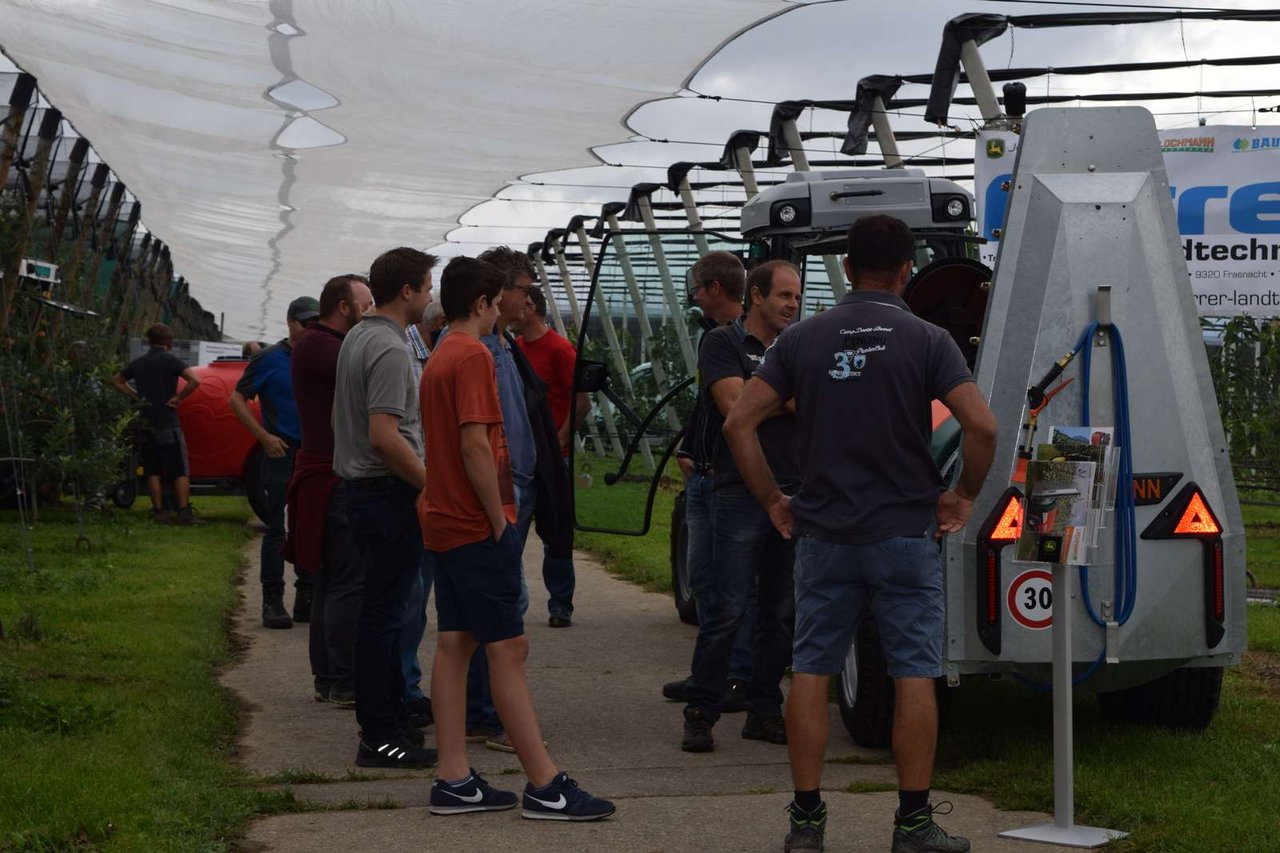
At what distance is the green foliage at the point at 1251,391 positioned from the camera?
1570 centimetres

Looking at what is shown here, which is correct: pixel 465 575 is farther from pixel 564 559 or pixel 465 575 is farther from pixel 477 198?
pixel 477 198

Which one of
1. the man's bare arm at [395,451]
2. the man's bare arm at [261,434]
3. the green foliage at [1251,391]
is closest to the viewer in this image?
the man's bare arm at [395,451]

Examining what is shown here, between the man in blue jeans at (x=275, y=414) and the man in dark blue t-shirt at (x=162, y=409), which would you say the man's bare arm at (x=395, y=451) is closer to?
the man in blue jeans at (x=275, y=414)

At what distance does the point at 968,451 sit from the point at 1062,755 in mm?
965

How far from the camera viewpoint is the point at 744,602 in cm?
673

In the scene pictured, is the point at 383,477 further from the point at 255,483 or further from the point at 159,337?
the point at 159,337

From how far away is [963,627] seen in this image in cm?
566

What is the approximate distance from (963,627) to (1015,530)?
1.20ft

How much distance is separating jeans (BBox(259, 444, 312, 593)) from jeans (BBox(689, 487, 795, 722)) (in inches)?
142

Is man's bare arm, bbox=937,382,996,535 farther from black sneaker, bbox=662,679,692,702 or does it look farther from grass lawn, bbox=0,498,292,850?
black sneaker, bbox=662,679,692,702

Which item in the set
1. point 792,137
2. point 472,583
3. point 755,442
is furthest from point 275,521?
point 792,137

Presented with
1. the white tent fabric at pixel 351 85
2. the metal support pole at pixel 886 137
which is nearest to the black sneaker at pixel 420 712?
the white tent fabric at pixel 351 85

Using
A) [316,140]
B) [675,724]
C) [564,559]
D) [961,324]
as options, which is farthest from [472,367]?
[316,140]

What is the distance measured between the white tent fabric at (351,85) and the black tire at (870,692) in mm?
5654
